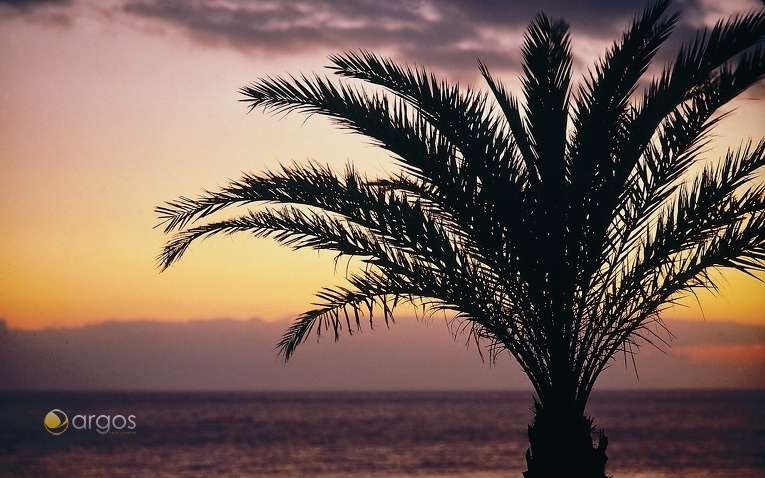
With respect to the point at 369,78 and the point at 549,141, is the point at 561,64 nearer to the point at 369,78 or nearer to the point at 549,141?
the point at 549,141

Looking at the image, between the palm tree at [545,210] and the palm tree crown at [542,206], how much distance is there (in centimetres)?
1

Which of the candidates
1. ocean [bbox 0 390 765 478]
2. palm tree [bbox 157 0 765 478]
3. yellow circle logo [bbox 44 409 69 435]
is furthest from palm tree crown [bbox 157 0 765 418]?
yellow circle logo [bbox 44 409 69 435]

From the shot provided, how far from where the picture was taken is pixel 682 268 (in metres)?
6.14

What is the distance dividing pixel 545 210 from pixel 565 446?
220 centimetres

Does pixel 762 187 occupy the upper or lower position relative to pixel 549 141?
lower

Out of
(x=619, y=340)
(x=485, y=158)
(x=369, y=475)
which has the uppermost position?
(x=485, y=158)

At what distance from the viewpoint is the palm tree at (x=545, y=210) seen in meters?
5.93

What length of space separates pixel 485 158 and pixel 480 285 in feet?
3.72

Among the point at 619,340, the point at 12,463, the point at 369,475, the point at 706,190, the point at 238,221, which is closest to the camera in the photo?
the point at 706,190

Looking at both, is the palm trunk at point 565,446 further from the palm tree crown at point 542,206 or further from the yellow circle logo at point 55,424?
the yellow circle logo at point 55,424

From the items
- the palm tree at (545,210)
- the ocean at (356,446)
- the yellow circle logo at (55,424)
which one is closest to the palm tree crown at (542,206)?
the palm tree at (545,210)

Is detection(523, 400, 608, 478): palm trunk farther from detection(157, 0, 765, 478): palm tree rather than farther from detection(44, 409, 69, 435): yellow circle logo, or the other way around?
detection(44, 409, 69, 435): yellow circle logo

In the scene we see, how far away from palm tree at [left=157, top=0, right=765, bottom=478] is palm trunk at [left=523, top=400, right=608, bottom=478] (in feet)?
0.04

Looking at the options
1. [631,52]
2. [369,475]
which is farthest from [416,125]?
[369,475]
